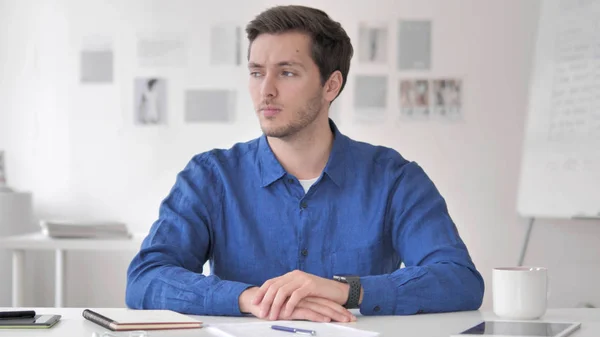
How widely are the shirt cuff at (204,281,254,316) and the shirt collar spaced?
0.47 metres

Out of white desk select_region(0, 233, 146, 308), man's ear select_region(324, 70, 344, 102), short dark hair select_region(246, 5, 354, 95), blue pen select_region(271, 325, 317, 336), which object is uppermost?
short dark hair select_region(246, 5, 354, 95)

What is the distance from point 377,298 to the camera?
5.55 feet

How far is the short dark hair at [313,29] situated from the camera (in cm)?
214

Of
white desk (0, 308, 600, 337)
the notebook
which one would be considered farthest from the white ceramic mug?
the notebook

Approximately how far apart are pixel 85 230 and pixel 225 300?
2117 millimetres

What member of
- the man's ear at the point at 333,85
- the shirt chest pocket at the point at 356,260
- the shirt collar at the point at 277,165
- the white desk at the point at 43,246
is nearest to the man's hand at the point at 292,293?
the shirt chest pocket at the point at 356,260

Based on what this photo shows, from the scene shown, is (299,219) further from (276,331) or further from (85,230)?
(85,230)

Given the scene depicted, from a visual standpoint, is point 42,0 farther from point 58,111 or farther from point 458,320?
point 458,320

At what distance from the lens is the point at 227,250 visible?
6.84 feet

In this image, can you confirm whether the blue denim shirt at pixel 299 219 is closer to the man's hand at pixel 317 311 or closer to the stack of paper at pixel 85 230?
the man's hand at pixel 317 311

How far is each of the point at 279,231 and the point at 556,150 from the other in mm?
1959

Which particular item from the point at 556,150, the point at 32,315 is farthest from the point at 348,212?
the point at 556,150

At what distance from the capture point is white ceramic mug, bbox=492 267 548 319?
1591 millimetres

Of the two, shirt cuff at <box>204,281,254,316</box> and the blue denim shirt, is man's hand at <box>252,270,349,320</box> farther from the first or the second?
the blue denim shirt
